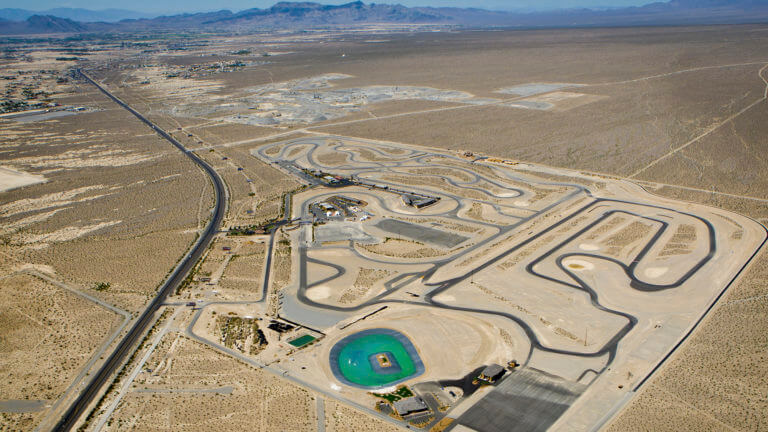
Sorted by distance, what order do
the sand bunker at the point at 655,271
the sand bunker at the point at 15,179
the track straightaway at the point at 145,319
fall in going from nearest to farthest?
1. the track straightaway at the point at 145,319
2. the sand bunker at the point at 655,271
3. the sand bunker at the point at 15,179

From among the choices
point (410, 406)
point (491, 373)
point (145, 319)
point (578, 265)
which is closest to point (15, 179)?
point (145, 319)

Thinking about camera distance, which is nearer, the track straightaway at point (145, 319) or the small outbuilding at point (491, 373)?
the track straightaway at point (145, 319)

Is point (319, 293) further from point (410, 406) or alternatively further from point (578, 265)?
point (578, 265)

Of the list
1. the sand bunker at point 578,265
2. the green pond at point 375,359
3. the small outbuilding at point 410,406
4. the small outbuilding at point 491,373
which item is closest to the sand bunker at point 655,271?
the sand bunker at point 578,265

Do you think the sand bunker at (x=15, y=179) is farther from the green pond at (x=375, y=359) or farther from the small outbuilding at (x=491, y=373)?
the small outbuilding at (x=491, y=373)

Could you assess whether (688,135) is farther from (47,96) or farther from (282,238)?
(47,96)

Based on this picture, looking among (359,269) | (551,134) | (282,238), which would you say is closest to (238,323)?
(359,269)

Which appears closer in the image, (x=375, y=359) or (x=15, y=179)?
(x=375, y=359)
